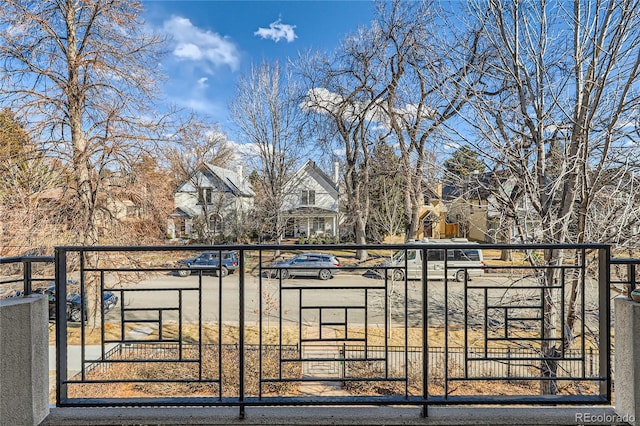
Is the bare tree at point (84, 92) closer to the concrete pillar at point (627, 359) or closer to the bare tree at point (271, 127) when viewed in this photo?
the bare tree at point (271, 127)

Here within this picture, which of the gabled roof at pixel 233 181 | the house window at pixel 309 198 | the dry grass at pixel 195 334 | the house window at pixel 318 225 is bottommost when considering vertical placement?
the dry grass at pixel 195 334

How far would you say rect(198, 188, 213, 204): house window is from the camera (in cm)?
1865

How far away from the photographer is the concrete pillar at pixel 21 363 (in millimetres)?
1646

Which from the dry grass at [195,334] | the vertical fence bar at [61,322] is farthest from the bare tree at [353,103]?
the vertical fence bar at [61,322]

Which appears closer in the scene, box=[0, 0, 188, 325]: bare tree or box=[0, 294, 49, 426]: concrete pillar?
box=[0, 294, 49, 426]: concrete pillar

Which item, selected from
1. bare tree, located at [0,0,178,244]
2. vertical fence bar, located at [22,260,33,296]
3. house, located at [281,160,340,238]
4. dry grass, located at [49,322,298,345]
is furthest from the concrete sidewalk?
house, located at [281,160,340,238]

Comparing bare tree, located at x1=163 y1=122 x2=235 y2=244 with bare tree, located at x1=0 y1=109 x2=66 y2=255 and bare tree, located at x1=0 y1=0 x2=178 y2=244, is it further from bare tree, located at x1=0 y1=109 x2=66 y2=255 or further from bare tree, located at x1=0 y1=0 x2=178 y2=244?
bare tree, located at x1=0 y1=109 x2=66 y2=255

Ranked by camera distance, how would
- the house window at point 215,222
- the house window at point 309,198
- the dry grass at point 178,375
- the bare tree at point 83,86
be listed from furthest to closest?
1. the house window at point 309,198
2. the house window at point 215,222
3. the bare tree at point 83,86
4. the dry grass at point 178,375

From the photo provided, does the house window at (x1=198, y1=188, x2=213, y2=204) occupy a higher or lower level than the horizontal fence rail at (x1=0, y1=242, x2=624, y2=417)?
higher

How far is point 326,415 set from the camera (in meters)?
1.77

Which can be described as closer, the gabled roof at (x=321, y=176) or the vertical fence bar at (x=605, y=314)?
the vertical fence bar at (x=605, y=314)

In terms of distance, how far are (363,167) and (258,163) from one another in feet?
16.2

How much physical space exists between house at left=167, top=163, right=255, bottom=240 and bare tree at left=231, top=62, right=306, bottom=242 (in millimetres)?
3339

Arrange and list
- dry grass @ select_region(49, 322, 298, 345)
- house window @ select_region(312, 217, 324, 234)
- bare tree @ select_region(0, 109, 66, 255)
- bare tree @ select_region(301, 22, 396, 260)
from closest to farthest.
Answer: bare tree @ select_region(0, 109, 66, 255) → dry grass @ select_region(49, 322, 298, 345) → bare tree @ select_region(301, 22, 396, 260) → house window @ select_region(312, 217, 324, 234)
